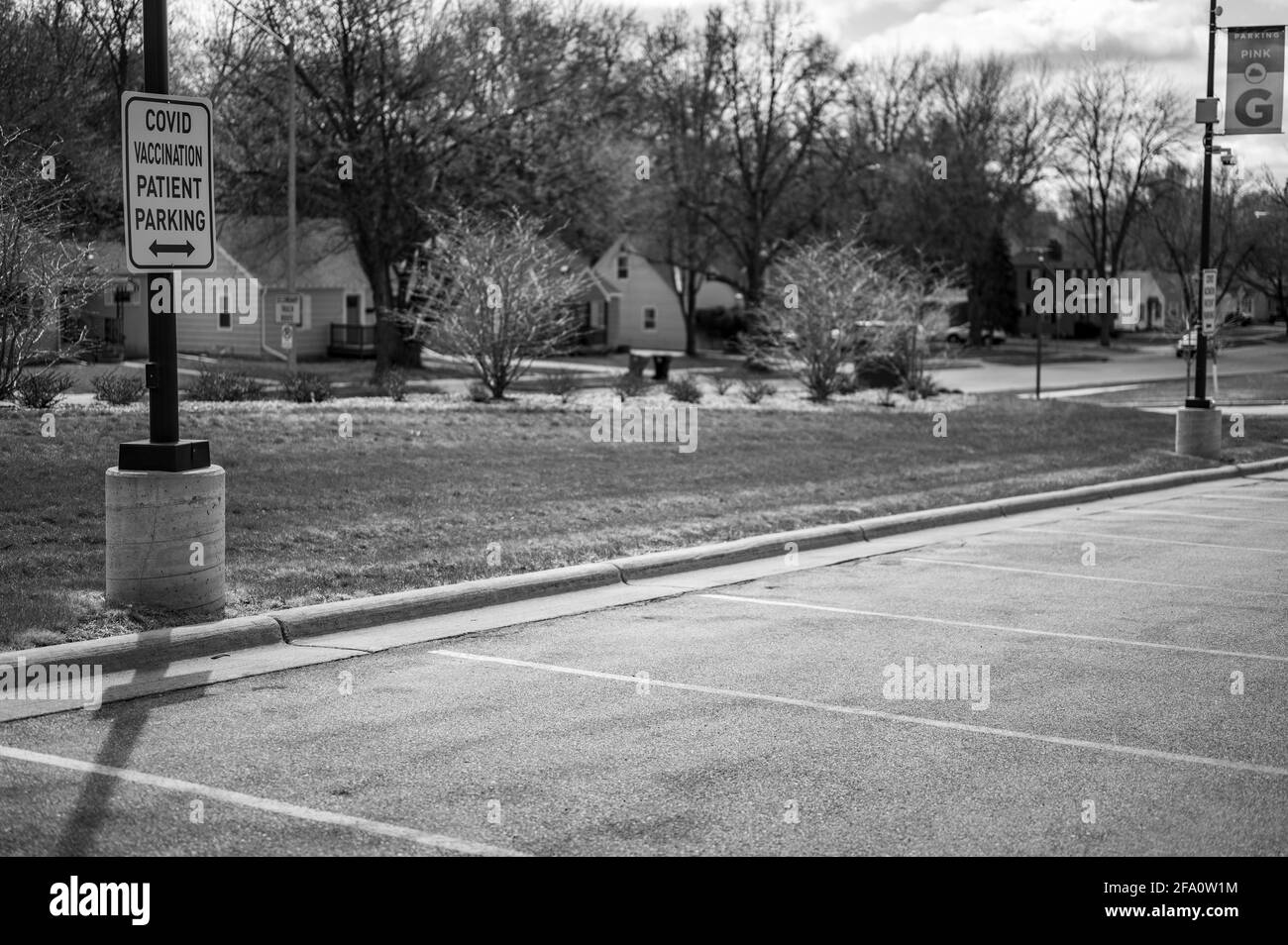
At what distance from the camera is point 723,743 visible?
653 cm

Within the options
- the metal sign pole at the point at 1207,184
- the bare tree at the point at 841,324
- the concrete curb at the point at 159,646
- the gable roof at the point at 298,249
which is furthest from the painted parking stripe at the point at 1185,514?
the gable roof at the point at 298,249

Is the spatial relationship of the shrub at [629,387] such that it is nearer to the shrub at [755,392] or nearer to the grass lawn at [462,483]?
the shrub at [755,392]

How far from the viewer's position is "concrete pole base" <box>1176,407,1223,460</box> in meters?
20.8

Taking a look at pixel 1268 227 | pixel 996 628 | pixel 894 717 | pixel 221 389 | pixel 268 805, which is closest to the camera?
pixel 268 805

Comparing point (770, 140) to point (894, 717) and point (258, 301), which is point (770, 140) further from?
point (894, 717)

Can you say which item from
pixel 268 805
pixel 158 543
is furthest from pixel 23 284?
pixel 268 805

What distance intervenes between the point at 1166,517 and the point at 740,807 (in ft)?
36.4

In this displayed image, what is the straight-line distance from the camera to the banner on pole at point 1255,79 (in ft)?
61.5

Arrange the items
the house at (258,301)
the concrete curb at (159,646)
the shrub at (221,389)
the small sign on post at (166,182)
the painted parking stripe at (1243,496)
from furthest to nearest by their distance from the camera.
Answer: the house at (258,301), the shrub at (221,389), the painted parking stripe at (1243,496), the small sign on post at (166,182), the concrete curb at (159,646)

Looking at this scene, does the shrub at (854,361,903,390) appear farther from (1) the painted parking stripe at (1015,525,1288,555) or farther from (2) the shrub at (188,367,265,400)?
(1) the painted parking stripe at (1015,525,1288,555)

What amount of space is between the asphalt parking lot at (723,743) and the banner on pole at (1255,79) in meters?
11.4

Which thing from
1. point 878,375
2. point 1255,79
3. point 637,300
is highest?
point 1255,79

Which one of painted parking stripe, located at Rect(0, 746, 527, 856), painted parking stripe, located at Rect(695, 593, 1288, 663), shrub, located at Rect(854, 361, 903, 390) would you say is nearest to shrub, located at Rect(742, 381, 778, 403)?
shrub, located at Rect(854, 361, 903, 390)

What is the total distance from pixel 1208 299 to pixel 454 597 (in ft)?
46.3
